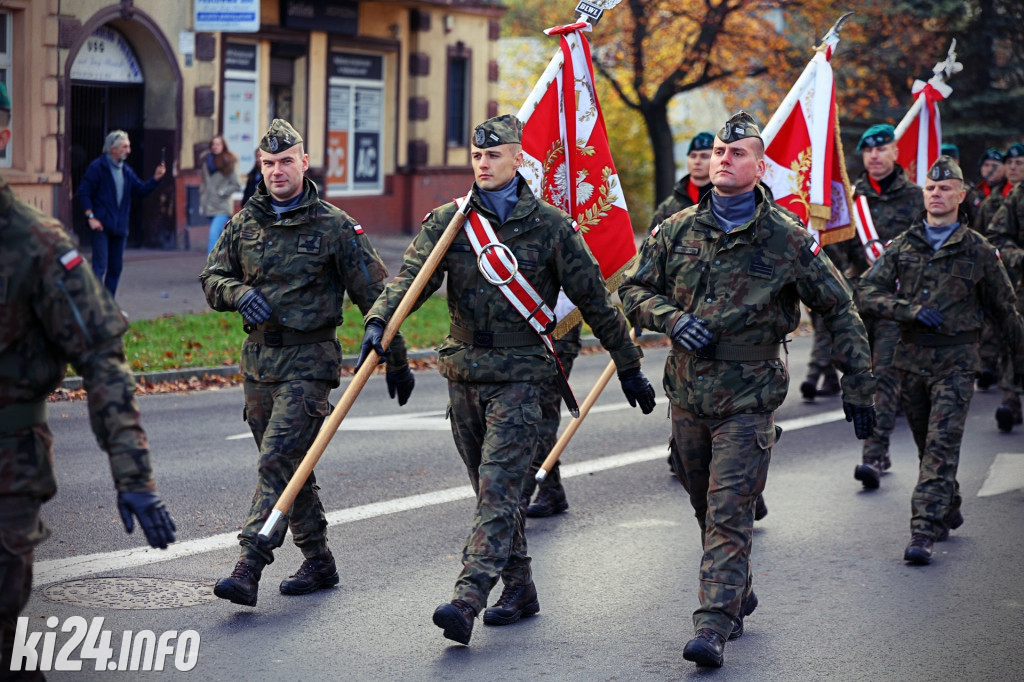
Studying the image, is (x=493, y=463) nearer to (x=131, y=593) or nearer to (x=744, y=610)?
(x=744, y=610)

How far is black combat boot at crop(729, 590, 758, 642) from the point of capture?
5883 millimetres

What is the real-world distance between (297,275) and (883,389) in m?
4.25

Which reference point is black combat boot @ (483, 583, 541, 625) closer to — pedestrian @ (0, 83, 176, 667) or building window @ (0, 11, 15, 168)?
pedestrian @ (0, 83, 176, 667)

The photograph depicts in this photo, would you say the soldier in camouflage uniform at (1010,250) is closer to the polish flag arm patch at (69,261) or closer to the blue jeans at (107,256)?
the polish flag arm patch at (69,261)

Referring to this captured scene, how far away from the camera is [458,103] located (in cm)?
2908

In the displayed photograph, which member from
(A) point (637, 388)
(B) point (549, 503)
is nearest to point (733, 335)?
(A) point (637, 388)

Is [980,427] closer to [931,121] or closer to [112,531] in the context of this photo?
[931,121]

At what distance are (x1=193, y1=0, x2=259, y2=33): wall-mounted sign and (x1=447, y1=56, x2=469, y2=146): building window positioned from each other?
27.9 feet

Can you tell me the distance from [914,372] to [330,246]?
3.37 metres

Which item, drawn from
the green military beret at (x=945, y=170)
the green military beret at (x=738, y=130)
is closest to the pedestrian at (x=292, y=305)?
the green military beret at (x=738, y=130)

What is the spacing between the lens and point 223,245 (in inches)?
255

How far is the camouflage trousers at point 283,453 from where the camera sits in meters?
6.04

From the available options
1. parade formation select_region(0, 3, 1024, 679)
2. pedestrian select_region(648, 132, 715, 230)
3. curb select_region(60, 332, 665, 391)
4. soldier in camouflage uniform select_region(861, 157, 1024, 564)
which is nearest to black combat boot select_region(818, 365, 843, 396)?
curb select_region(60, 332, 665, 391)

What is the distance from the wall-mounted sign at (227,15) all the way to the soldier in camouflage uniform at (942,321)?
13901 millimetres
